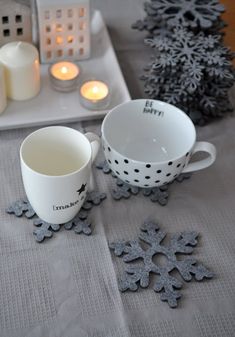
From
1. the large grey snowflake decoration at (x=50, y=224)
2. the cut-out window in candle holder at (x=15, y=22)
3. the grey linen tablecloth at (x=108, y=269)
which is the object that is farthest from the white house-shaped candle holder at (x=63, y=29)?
the large grey snowflake decoration at (x=50, y=224)

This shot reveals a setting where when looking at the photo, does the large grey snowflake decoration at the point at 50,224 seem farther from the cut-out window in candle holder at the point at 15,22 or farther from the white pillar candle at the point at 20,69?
the cut-out window in candle holder at the point at 15,22

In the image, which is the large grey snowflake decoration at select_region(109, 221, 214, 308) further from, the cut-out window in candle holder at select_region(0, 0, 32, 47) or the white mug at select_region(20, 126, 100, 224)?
the cut-out window in candle holder at select_region(0, 0, 32, 47)

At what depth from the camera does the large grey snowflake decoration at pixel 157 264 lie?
0.62 meters

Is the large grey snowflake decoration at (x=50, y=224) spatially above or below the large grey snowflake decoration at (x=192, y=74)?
below

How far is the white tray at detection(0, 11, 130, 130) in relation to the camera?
78 centimetres

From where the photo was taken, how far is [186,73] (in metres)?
0.77

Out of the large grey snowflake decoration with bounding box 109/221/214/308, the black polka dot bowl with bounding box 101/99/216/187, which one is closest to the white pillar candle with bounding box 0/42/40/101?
the black polka dot bowl with bounding box 101/99/216/187

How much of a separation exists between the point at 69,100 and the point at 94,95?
1.5 inches

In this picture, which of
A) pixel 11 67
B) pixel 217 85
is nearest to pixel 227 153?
pixel 217 85

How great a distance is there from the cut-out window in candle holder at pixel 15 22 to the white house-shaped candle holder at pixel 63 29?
21 millimetres

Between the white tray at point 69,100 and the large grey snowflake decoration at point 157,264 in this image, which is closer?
the large grey snowflake decoration at point 157,264

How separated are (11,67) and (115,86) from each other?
0.16 m

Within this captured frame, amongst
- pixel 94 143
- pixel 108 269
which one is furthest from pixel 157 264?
pixel 94 143

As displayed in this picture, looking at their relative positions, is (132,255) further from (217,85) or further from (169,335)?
(217,85)
